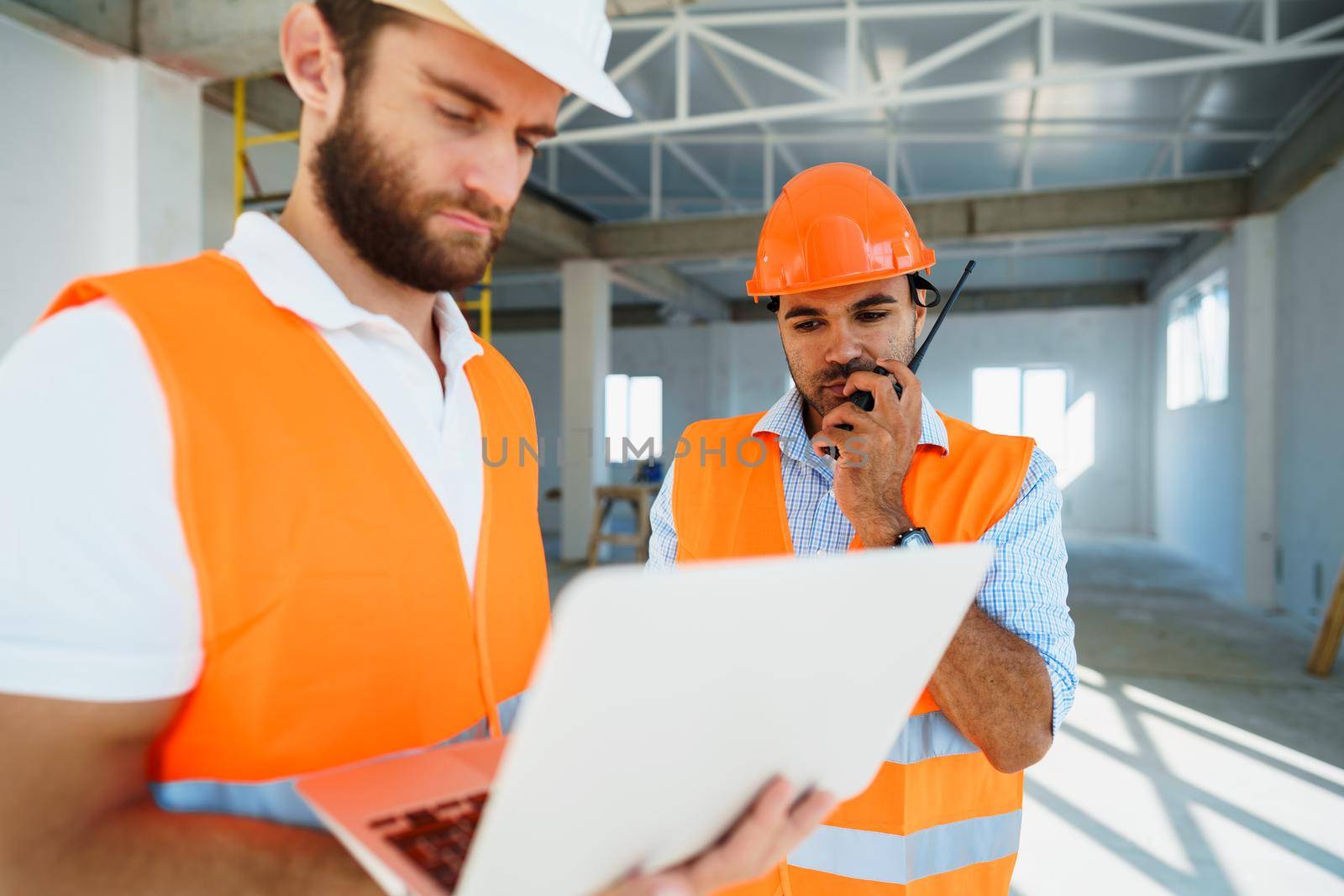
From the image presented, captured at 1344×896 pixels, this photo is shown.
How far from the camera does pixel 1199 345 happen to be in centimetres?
1237

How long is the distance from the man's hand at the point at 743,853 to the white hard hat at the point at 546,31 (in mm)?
709

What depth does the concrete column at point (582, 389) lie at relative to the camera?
37.2ft

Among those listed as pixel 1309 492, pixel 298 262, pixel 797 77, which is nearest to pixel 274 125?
pixel 797 77

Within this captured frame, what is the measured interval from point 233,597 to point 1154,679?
23.0 ft

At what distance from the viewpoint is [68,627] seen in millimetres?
732

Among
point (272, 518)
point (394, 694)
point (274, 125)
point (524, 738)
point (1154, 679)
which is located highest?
point (274, 125)

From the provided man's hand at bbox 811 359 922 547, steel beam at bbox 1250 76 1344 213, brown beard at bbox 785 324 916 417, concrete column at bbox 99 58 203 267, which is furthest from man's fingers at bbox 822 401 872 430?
steel beam at bbox 1250 76 1344 213

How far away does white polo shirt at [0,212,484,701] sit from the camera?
2.39ft

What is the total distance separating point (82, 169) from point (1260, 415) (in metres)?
10.6

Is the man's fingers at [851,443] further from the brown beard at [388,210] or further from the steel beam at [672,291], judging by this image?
the steel beam at [672,291]

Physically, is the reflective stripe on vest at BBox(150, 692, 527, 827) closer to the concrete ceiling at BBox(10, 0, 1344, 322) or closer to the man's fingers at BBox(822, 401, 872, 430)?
the man's fingers at BBox(822, 401, 872, 430)

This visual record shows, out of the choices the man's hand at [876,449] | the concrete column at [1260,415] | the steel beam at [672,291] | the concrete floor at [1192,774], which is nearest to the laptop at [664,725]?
the man's hand at [876,449]

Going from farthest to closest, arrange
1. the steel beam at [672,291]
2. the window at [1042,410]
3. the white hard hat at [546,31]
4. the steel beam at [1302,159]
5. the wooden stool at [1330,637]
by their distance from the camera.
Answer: the window at [1042,410]
the steel beam at [672,291]
the steel beam at [1302,159]
the wooden stool at [1330,637]
the white hard hat at [546,31]

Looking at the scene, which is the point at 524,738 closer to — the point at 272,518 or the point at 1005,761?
the point at 272,518
